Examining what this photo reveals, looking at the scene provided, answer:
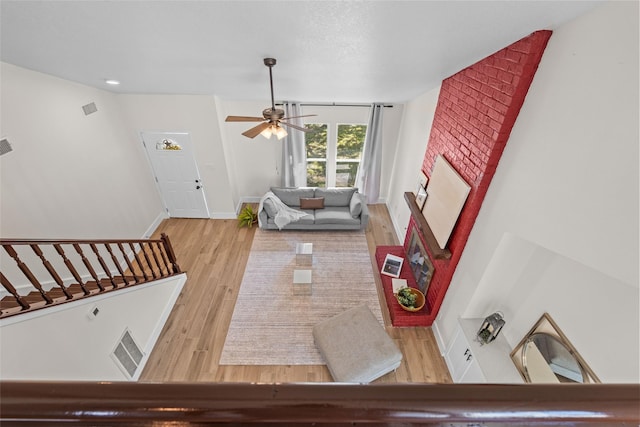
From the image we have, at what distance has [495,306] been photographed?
2.80m

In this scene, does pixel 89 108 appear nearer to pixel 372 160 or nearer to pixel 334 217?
pixel 334 217

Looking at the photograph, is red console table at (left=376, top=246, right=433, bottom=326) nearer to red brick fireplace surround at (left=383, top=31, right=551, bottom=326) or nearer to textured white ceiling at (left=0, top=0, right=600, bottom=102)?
red brick fireplace surround at (left=383, top=31, right=551, bottom=326)

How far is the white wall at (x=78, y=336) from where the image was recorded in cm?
193

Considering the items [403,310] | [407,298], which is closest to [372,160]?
[407,298]

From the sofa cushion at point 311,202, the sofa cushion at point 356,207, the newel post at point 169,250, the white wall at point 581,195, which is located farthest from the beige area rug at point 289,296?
the white wall at point 581,195

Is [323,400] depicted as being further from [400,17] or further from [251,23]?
[251,23]

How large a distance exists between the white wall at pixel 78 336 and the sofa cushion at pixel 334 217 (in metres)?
2.91

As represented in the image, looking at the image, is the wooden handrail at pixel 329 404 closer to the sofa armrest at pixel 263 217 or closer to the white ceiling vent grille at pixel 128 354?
A: the white ceiling vent grille at pixel 128 354

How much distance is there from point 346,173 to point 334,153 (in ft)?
1.82

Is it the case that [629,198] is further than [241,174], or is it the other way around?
[241,174]

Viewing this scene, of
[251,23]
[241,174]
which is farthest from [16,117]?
[241,174]

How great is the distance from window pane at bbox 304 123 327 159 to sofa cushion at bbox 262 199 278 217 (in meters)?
1.41

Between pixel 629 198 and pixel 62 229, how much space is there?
5059 mm

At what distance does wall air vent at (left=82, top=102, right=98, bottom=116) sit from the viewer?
383cm
